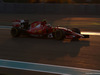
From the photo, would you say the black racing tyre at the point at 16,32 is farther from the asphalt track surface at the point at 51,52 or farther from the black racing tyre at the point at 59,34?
the black racing tyre at the point at 59,34

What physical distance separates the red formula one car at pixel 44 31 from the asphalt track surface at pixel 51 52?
23cm

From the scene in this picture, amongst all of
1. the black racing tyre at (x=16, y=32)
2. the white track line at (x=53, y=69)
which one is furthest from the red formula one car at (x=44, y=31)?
the white track line at (x=53, y=69)

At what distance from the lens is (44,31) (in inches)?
347

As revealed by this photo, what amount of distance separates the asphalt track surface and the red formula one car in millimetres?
235

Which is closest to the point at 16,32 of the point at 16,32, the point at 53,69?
the point at 16,32

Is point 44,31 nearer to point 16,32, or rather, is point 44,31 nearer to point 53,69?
point 16,32

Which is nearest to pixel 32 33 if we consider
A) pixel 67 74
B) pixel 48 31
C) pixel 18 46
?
pixel 48 31

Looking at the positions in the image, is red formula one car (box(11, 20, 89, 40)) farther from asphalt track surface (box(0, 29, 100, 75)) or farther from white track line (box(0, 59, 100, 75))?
white track line (box(0, 59, 100, 75))

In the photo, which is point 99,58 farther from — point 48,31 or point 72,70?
→ point 48,31

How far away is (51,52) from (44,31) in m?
2.17

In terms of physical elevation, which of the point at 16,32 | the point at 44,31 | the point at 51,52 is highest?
the point at 44,31

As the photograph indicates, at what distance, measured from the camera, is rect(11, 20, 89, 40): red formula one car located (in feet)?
27.3

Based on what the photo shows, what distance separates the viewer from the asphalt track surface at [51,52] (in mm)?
5609

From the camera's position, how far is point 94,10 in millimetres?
19094
